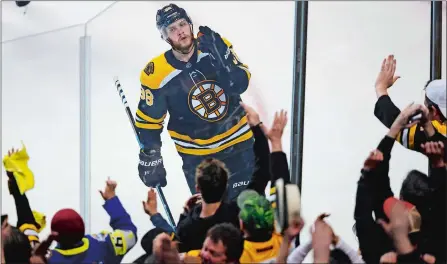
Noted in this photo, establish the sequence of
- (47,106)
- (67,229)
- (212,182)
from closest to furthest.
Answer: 1. (67,229)
2. (212,182)
3. (47,106)

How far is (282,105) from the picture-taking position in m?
3.79

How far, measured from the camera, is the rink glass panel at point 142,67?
3775mm

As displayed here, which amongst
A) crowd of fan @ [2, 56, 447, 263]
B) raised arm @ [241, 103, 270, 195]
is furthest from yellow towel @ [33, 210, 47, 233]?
raised arm @ [241, 103, 270, 195]

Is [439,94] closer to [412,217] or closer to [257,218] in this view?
[412,217]

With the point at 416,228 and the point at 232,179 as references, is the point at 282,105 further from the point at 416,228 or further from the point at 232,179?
the point at 416,228

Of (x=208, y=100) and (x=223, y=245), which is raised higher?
(x=208, y=100)

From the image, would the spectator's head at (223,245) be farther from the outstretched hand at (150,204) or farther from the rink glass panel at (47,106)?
the rink glass panel at (47,106)

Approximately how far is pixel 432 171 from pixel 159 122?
3.90 ft

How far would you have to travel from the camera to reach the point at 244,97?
3764 millimetres

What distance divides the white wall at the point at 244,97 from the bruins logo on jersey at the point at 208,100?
12 cm

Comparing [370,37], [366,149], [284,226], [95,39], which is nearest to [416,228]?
[284,226]

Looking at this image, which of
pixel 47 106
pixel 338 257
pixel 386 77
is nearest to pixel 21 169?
pixel 47 106

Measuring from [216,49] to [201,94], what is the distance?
207 millimetres

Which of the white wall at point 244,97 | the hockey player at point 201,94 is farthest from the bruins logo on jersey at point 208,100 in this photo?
the white wall at point 244,97
